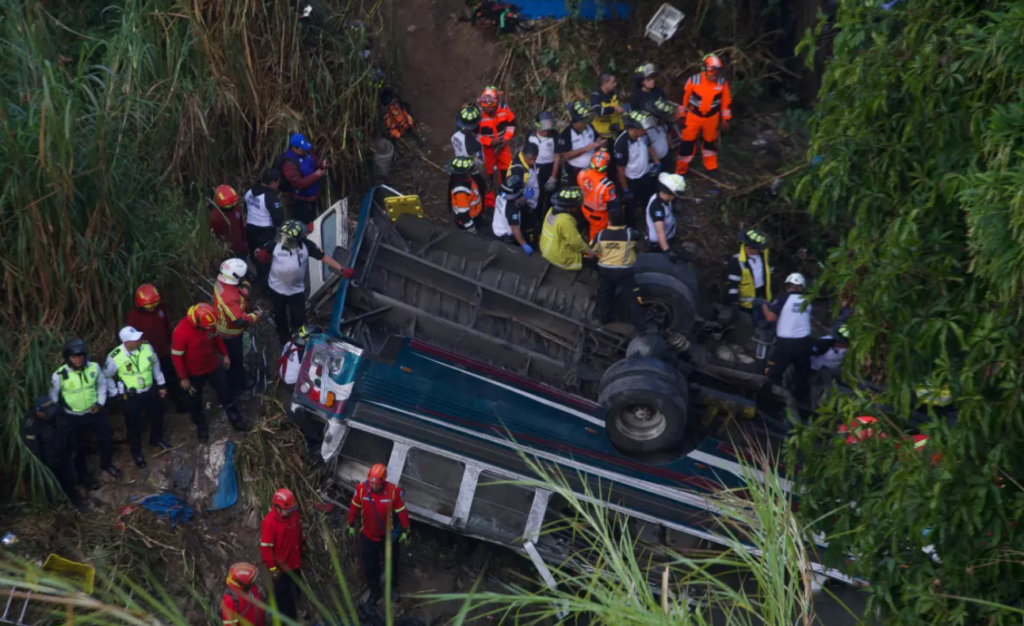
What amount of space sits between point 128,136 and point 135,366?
2.62 m

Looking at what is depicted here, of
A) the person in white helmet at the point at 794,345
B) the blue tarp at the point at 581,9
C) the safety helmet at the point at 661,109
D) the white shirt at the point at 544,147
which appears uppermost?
the blue tarp at the point at 581,9

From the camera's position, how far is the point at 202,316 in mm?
8055

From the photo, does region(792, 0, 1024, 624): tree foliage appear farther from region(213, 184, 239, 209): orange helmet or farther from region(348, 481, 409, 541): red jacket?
region(213, 184, 239, 209): orange helmet

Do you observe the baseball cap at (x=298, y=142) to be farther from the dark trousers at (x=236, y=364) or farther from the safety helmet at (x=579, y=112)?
the safety helmet at (x=579, y=112)

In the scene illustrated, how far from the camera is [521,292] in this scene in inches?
345

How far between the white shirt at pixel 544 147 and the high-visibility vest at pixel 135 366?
4.32 metres

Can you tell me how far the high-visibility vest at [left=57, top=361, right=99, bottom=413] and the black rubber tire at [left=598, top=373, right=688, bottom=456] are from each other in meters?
3.78

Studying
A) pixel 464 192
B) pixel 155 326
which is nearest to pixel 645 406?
pixel 464 192

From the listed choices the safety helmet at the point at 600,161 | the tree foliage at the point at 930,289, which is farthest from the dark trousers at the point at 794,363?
the safety helmet at the point at 600,161

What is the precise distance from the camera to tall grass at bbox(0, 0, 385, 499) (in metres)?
8.30

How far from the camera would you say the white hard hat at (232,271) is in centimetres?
817

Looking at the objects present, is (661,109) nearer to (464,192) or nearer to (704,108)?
(704,108)

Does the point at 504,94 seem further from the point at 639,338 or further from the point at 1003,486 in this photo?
the point at 1003,486

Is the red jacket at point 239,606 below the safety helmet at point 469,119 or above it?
below
